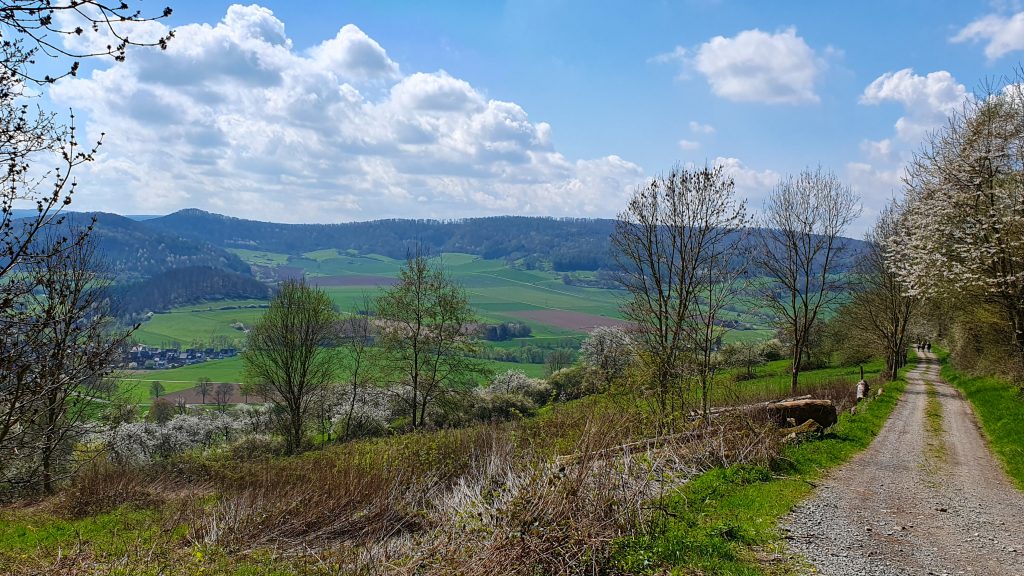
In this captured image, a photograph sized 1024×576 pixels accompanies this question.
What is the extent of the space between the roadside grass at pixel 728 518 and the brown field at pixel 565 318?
8660 centimetres

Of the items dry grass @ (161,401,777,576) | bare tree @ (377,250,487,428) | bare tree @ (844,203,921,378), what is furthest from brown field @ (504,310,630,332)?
dry grass @ (161,401,777,576)

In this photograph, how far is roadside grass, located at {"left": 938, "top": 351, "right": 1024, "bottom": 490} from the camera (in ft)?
43.2

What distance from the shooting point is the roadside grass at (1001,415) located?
13.2 meters

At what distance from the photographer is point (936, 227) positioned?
19516 mm

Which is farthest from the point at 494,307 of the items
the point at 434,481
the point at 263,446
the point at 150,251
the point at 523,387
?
the point at 150,251

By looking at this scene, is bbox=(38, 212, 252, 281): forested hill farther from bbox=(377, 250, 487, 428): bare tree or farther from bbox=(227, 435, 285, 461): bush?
bbox=(377, 250, 487, 428): bare tree

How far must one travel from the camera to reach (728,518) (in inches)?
316

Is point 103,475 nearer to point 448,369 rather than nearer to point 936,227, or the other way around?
point 448,369

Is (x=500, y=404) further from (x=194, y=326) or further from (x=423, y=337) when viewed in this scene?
(x=194, y=326)

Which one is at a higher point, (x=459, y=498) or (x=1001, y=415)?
(x=459, y=498)

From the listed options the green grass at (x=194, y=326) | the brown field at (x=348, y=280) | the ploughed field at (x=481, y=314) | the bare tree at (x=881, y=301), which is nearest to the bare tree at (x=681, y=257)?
the ploughed field at (x=481, y=314)

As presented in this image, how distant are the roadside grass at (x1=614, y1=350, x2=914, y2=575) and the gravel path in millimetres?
340

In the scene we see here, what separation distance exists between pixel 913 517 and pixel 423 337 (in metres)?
23.1

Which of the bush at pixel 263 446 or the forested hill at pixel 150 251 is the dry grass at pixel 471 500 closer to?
the bush at pixel 263 446
